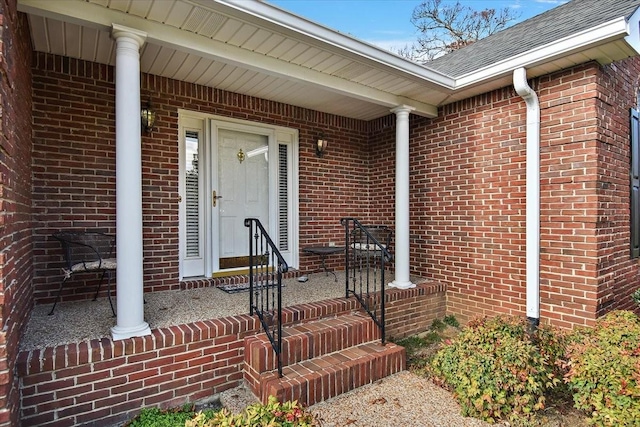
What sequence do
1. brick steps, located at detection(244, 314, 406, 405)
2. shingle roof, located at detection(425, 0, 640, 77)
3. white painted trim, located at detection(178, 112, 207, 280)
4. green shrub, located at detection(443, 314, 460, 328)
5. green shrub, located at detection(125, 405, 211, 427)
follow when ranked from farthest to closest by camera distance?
green shrub, located at detection(443, 314, 460, 328), white painted trim, located at detection(178, 112, 207, 280), shingle roof, located at detection(425, 0, 640, 77), brick steps, located at detection(244, 314, 406, 405), green shrub, located at detection(125, 405, 211, 427)

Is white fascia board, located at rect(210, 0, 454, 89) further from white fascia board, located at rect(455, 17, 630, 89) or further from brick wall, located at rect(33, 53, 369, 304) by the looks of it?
brick wall, located at rect(33, 53, 369, 304)

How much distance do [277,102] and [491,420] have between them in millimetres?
3878

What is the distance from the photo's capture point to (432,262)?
4.39 metres

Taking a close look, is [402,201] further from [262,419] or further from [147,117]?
[262,419]

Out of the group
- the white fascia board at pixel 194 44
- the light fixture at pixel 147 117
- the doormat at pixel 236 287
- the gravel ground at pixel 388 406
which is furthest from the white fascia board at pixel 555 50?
the light fixture at pixel 147 117

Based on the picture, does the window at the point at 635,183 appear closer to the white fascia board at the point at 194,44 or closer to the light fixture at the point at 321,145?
the white fascia board at the point at 194,44

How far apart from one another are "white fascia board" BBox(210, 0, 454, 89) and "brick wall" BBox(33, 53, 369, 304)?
67.6 inches

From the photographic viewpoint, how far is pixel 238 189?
430cm

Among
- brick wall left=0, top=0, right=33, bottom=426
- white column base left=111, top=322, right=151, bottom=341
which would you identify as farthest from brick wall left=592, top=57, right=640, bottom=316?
brick wall left=0, top=0, right=33, bottom=426

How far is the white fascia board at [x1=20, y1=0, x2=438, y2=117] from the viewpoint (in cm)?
217

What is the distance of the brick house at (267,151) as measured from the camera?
2229 mm

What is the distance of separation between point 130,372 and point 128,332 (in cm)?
25

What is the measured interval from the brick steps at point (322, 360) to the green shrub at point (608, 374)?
3.95ft

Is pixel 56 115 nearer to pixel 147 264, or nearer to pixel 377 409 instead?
pixel 147 264
